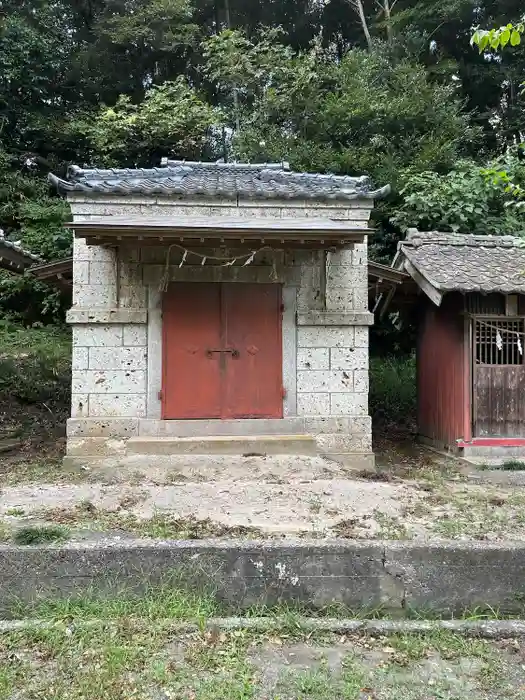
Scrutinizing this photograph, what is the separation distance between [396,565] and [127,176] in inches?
304

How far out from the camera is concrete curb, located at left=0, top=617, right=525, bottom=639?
3592mm

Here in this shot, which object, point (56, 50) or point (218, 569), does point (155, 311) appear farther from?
point (56, 50)

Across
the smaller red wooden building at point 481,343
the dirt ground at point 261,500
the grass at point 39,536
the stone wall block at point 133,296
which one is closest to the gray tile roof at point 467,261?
the smaller red wooden building at point 481,343

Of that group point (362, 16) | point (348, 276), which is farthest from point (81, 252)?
point (362, 16)

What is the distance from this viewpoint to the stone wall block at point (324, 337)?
28.6 feet

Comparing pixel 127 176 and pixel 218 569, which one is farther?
pixel 127 176

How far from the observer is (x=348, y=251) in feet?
29.1

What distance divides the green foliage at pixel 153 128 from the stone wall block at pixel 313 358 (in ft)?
37.1

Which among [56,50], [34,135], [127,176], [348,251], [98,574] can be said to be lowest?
[98,574]

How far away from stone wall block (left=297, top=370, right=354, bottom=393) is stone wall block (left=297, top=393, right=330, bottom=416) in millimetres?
90

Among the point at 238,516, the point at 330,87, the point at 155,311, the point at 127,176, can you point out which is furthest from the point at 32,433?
the point at 330,87

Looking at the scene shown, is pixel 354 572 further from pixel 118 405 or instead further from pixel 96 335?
pixel 96 335

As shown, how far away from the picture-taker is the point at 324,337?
28.7 ft

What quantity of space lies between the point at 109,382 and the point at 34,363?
23.2 ft
